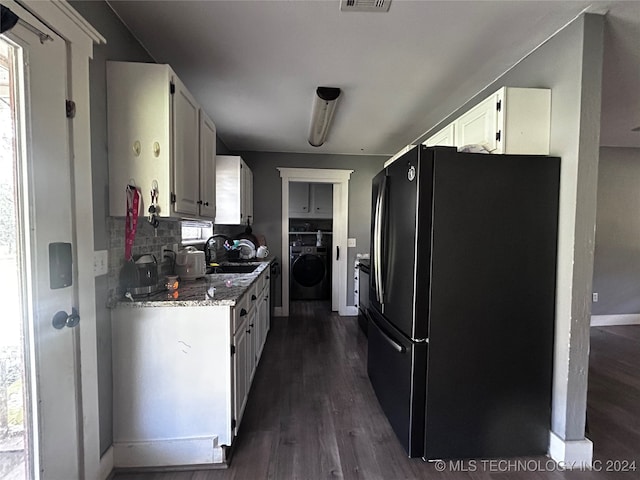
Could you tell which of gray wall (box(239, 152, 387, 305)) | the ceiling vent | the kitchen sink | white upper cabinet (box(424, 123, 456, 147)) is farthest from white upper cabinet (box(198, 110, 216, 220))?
gray wall (box(239, 152, 387, 305))

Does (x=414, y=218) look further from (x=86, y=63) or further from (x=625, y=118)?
(x=625, y=118)

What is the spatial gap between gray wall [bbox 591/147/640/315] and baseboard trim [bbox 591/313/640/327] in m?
0.05

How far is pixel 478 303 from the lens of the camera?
159 cm

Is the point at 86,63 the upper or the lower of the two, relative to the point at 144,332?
upper

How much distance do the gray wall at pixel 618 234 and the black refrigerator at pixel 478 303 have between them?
11.0 feet

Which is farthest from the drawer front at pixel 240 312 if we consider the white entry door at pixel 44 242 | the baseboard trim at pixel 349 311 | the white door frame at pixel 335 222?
the baseboard trim at pixel 349 311

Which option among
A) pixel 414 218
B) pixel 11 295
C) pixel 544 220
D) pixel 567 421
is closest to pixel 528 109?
pixel 544 220

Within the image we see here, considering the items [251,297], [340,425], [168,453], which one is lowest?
[340,425]

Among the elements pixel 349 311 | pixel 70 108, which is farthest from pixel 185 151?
pixel 349 311

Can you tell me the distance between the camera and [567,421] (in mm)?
1588

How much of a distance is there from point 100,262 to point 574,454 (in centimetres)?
265

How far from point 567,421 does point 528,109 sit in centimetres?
175

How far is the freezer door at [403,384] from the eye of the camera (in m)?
1.58

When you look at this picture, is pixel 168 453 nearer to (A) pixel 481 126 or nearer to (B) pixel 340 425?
(B) pixel 340 425
